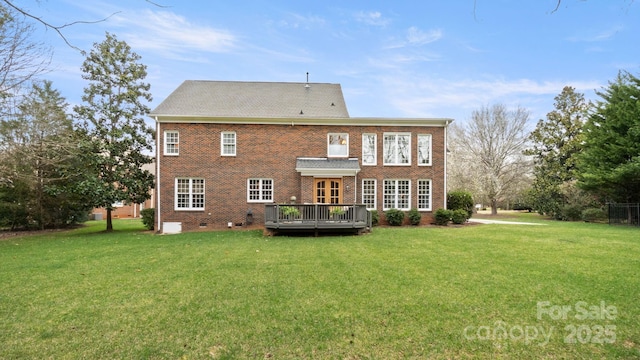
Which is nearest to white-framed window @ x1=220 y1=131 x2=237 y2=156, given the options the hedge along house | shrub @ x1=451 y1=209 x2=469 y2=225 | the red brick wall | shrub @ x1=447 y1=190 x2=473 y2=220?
the hedge along house

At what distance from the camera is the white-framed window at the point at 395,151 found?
716 inches

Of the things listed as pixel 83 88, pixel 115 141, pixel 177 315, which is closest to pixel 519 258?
pixel 177 315

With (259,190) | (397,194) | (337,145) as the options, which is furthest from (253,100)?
(397,194)

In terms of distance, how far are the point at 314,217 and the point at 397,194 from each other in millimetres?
6518

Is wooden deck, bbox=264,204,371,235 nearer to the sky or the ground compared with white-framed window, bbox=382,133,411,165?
nearer to the ground

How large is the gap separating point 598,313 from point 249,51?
38.5 feet

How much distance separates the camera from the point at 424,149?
60.1 feet

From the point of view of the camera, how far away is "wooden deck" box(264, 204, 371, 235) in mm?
13492

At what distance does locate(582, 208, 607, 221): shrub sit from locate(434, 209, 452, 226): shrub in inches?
494

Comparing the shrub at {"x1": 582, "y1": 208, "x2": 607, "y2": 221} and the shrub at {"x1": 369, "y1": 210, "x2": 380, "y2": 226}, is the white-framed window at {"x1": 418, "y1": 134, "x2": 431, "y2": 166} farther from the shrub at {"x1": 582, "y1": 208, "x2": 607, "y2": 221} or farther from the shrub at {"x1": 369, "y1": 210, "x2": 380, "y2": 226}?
the shrub at {"x1": 582, "y1": 208, "x2": 607, "y2": 221}

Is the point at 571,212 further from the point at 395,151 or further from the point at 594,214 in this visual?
the point at 395,151

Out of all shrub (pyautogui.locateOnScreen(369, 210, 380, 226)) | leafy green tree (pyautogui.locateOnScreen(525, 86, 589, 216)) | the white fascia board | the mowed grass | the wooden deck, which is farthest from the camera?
leafy green tree (pyautogui.locateOnScreen(525, 86, 589, 216))

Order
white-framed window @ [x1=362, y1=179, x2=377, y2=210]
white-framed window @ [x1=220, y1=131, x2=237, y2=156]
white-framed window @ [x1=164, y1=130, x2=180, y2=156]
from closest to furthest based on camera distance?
white-framed window @ [x1=164, y1=130, x2=180, y2=156], white-framed window @ [x1=220, y1=131, x2=237, y2=156], white-framed window @ [x1=362, y1=179, x2=377, y2=210]

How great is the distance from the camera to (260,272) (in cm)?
729
